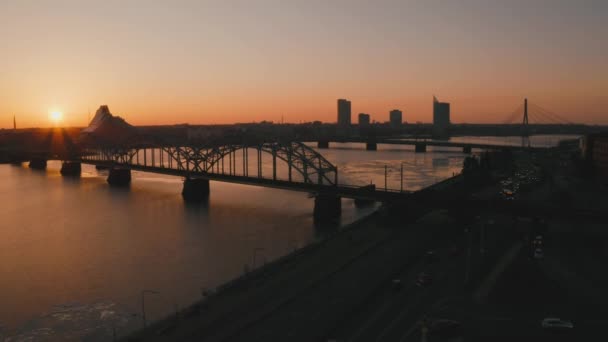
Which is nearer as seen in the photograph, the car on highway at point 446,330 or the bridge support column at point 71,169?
the car on highway at point 446,330

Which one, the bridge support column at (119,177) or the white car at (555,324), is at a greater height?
the bridge support column at (119,177)

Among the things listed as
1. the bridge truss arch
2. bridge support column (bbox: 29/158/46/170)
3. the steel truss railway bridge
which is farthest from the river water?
bridge support column (bbox: 29/158/46/170)

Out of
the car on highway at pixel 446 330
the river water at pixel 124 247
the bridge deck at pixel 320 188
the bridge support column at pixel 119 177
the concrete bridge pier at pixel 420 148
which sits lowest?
the river water at pixel 124 247

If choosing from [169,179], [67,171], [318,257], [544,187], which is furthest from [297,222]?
[67,171]

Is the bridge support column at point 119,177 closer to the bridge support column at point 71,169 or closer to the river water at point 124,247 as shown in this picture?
the river water at point 124,247

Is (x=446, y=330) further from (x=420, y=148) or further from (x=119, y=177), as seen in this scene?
(x=420, y=148)

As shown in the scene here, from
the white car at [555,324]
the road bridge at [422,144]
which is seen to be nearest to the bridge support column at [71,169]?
the road bridge at [422,144]
